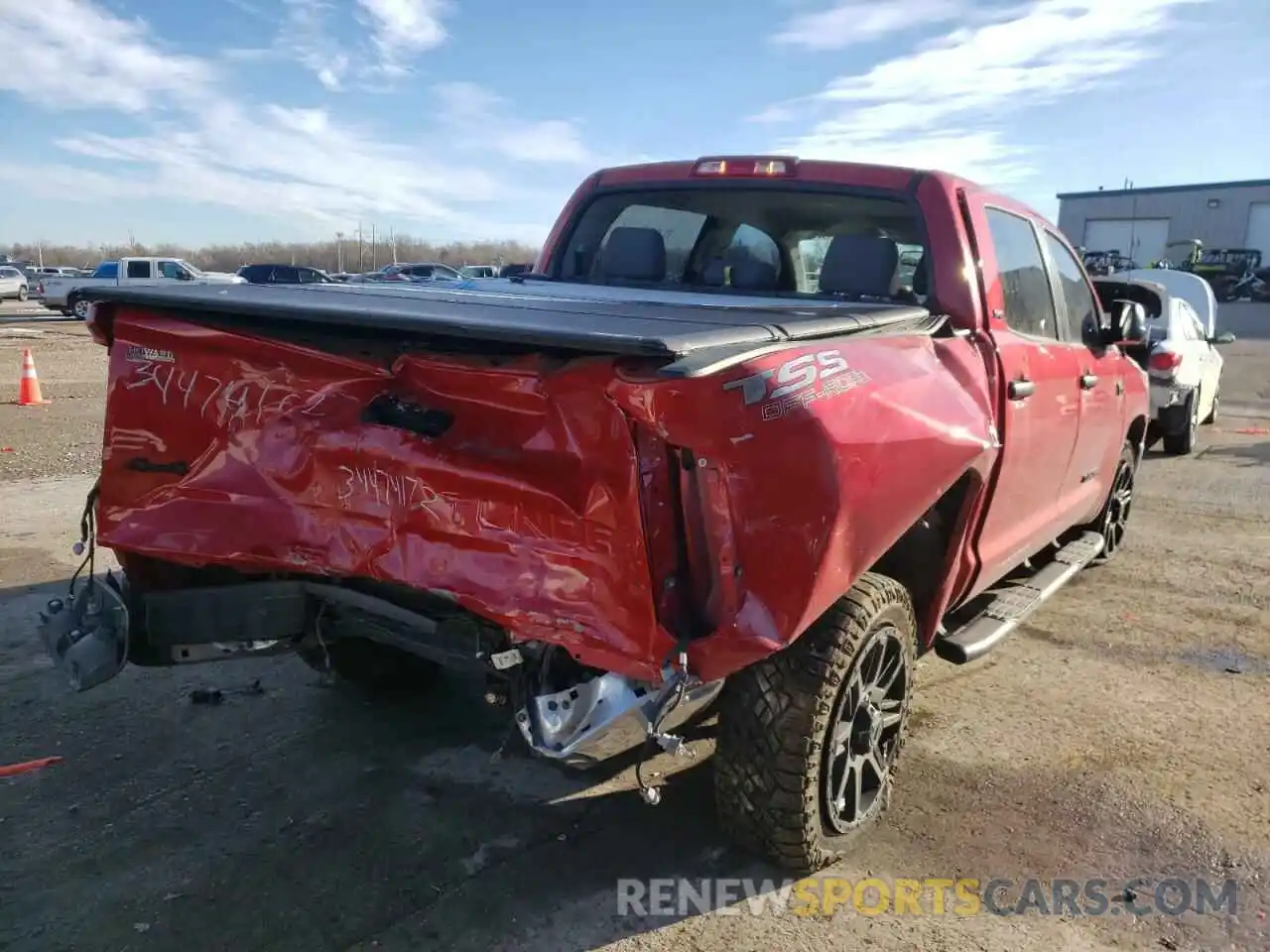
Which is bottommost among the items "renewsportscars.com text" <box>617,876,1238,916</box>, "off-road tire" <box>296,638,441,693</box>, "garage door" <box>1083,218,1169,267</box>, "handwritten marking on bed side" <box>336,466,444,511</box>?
"renewsportscars.com text" <box>617,876,1238,916</box>

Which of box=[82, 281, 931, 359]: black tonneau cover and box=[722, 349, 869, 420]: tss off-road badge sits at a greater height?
box=[82, 281, 931, 359]: black tonneau cover

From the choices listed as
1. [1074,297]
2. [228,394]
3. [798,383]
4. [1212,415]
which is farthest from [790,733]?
[1212,415]

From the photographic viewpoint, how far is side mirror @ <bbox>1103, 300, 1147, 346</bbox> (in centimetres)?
488

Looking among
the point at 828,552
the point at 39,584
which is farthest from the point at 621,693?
the point at 39,584

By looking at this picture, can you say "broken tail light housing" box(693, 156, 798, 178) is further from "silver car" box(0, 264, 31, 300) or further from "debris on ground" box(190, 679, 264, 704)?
"silver car" box(0, 264, 31, 300)

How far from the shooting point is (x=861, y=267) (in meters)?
3.89

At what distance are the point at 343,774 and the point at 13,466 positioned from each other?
6.43 meters

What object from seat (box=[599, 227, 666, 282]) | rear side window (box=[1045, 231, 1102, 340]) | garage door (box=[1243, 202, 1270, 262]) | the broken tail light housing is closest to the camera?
the broken tail light housing

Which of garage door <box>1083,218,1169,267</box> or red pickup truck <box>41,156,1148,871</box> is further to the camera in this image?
garage door <box>1083,218,1169,267</box>

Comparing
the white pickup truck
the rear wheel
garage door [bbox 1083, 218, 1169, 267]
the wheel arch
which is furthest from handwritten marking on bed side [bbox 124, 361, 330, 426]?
garage door [bbox 1083, 218, 1169, 267]

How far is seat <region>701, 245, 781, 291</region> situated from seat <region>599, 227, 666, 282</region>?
22 centimetres

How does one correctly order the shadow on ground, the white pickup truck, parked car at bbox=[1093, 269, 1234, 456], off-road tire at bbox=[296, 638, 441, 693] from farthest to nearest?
1. the white pickup truck
2. parked car at bbox=[1093, 269, 1234, 456]
3. off-road tire at bbox=[296, 638, 441, 693]
4. the shadow on ground

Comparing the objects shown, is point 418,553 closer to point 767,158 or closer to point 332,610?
point 332,610

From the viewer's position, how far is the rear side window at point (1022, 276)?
4.04 meters
